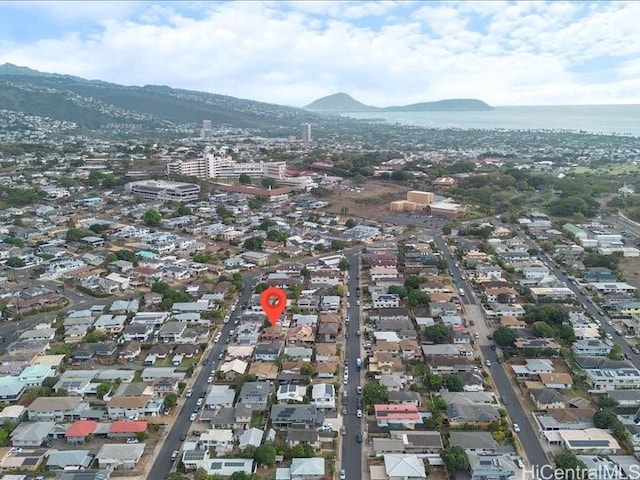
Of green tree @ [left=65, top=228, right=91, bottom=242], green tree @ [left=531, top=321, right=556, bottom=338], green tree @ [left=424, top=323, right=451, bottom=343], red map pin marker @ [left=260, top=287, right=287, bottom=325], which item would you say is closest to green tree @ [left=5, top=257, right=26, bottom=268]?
green tree @ [left=65, top=228, right=91, bottom=242]

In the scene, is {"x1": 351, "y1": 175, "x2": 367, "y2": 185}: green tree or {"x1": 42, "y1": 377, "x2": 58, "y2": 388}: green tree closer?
{"x1": 42, "y1": 377, "x2": 58, "y2": 388}: green tree

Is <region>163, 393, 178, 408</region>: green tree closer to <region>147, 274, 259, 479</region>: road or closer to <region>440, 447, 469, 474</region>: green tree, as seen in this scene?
<region>147, 274, 259, 479</region>: road

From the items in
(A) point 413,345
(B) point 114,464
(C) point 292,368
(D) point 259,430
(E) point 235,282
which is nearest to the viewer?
(B) point 114,464

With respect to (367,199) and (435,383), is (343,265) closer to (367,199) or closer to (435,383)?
(435,383)

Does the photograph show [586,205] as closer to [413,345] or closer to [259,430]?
[413,345]

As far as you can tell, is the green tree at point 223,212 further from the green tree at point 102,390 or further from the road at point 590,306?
the green tree at point 102,390

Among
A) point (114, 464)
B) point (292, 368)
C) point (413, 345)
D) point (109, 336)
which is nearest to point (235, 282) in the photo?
point (109, 336)
